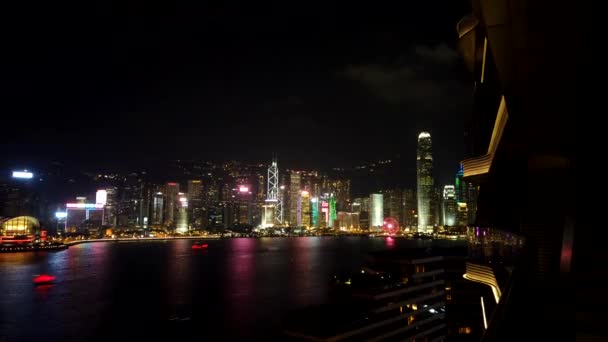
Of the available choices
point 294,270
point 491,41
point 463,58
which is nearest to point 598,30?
point 491,41

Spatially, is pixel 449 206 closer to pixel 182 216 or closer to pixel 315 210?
pixel 315 210

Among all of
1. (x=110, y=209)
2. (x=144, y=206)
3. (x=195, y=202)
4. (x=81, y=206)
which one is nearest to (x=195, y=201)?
(x=195, y=202)

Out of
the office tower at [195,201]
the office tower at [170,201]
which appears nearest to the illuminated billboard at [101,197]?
the office tower at [170,201]

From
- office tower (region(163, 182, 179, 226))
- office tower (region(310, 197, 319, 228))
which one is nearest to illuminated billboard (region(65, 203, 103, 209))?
office tower (region(163, 182, 179, 226))

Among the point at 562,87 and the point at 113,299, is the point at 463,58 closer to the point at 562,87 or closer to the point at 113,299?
the point at 562,87

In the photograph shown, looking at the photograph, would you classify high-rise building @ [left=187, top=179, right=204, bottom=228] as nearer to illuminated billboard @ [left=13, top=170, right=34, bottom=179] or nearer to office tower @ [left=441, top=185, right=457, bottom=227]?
illuminated billboard @ [left=13, top=170, right=34, bottom=179]
